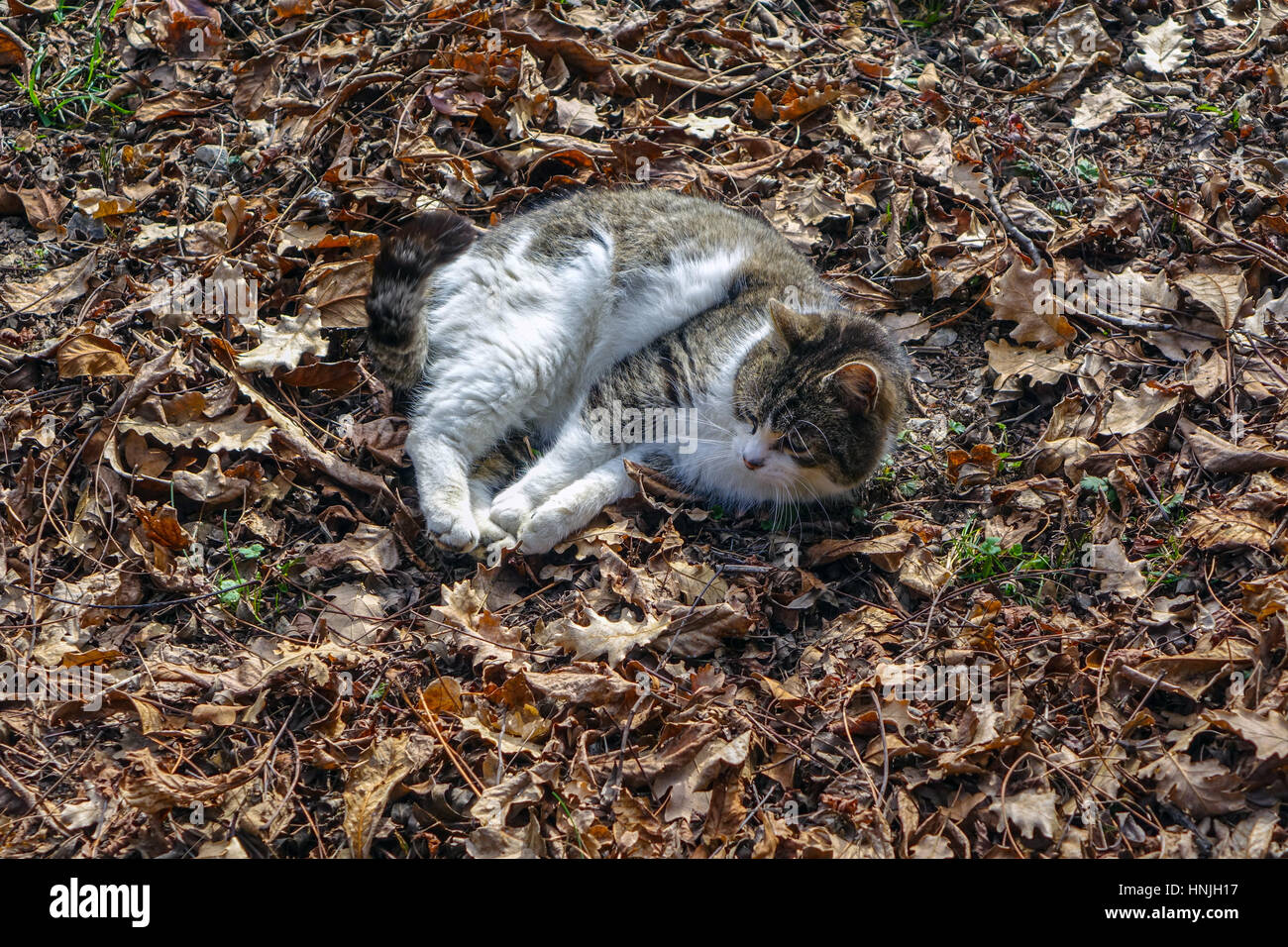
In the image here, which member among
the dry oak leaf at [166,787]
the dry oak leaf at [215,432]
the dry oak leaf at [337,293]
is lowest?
the dry oak leaf at [166,787]

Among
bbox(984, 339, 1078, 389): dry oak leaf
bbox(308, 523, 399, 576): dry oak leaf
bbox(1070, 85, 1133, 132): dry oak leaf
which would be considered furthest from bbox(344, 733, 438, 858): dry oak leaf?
bbox(1070, 85, 1133, 132): dry oak leaf

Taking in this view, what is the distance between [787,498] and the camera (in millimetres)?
3875

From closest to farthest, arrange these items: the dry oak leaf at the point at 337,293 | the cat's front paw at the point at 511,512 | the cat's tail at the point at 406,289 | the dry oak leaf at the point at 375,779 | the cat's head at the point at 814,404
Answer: the dry oak leaf at the point at 375,779, the cat's head at the point at 814,404, the cat's front paw at the point at 511,512, the cat's tail at the point at 406,289, the dry oak leaf at the point at 337,293

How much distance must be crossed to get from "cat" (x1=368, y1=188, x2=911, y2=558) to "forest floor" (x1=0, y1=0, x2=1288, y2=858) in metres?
0.20

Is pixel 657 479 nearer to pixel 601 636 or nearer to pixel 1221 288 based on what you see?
pixel 601 636

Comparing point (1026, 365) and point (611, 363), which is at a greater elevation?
point (1026, 365)

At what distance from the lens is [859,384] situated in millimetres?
3496

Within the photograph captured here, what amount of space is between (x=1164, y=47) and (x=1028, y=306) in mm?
2405

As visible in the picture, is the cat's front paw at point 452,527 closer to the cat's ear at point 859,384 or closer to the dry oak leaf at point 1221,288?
the cat's ear at point 859,384

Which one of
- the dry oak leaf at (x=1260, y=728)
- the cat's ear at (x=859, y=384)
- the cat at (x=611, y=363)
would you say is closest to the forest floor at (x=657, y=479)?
the dry oak leaf at (x=1260, y=728)

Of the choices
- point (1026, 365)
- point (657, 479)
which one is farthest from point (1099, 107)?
point (657, 479)

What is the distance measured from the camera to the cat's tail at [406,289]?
396 cm

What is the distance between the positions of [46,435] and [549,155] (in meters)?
2.80

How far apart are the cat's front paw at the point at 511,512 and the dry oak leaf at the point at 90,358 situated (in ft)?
5.62
